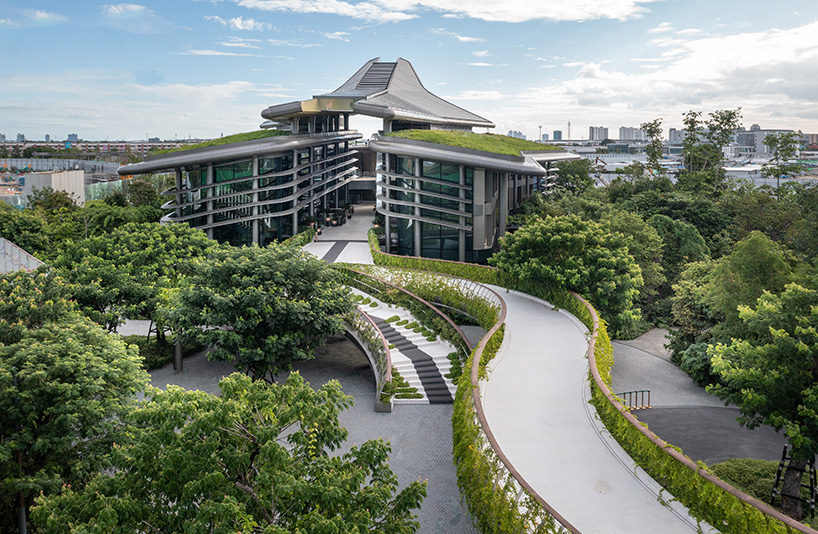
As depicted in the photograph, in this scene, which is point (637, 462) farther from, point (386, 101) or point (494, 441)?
point (386, 101)

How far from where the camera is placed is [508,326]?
21.4 m

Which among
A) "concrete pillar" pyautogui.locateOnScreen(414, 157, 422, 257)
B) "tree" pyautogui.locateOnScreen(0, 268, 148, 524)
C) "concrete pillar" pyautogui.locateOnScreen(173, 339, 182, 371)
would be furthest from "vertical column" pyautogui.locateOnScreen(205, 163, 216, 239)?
"tree" pyautogui.locateOnScreen(0, 268, 148, 524)

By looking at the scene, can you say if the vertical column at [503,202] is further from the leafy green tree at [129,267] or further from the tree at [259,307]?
the leafy green tree at [129,267]

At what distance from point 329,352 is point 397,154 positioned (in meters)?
14.2

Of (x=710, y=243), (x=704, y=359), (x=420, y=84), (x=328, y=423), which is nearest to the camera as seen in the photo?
(x=328, y=423)

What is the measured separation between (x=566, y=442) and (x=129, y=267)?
18.7m

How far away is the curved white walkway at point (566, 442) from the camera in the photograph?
10.8 m

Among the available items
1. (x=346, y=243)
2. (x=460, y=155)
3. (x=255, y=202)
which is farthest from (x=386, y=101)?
(x=460, y=155)

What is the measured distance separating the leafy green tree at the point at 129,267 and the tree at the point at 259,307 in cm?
→ 217

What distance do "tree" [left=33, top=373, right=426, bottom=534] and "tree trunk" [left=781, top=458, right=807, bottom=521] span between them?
9.41 metres

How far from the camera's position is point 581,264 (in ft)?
75.1

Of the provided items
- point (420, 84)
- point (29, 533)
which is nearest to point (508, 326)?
point (29, 533)

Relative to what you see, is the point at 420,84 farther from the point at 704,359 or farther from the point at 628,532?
the point at 628,532

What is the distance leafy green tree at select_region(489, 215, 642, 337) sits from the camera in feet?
75.7
